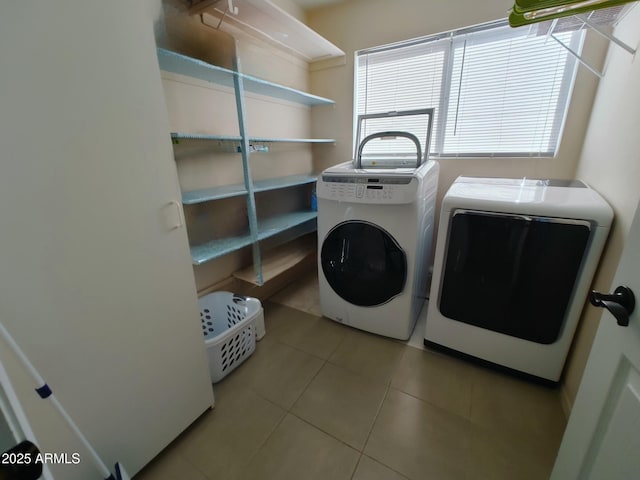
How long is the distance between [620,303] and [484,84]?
187cm

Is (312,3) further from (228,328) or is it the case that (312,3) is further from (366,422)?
(366,422)

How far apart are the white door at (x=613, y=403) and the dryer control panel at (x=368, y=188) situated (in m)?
0.85

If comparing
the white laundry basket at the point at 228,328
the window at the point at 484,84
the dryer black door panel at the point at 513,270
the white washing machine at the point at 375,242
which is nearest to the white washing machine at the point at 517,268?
the dryer black door panel at the point at 513,270

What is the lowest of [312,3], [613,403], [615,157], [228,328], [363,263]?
[228,328]

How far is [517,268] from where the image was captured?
4.02ft

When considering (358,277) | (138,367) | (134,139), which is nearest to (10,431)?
(138,367)

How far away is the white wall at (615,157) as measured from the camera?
100 centimetres

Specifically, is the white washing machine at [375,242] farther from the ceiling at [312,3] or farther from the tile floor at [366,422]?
the ceiling at [312,3]

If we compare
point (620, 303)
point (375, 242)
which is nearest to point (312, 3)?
point (375, 242)

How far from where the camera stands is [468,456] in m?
1.07

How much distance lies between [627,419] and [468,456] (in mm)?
741

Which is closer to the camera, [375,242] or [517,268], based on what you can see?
[517,268]

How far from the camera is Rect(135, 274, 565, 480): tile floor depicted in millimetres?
1038

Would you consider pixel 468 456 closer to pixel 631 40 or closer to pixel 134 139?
pixel 134 139
